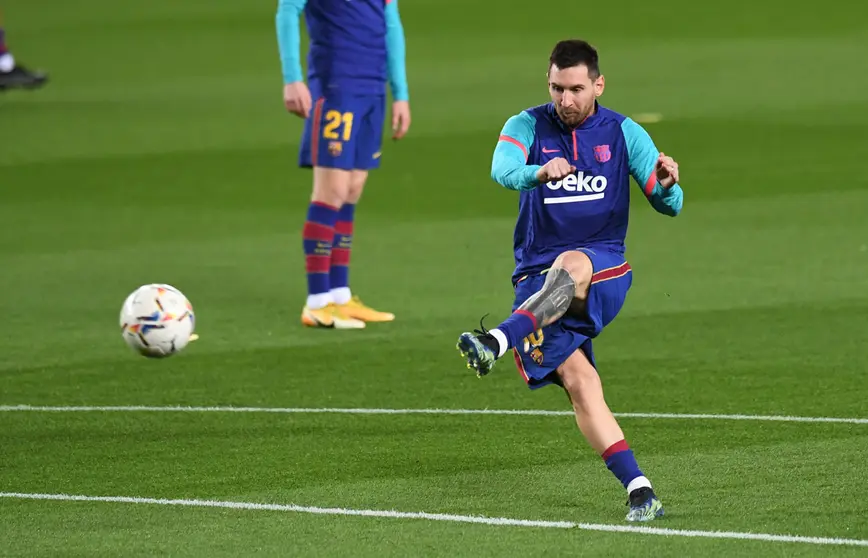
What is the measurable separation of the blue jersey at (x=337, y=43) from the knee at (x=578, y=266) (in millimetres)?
4168

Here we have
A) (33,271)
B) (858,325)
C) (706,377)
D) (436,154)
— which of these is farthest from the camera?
(436,154)

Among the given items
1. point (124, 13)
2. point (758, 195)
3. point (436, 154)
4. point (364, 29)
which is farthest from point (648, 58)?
point (364, 29)

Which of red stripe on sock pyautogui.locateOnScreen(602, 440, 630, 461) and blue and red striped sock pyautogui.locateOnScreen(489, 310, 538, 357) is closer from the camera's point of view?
blue and red striped sock pyautogui.locateOnScreen(489, 310, 538, 357)

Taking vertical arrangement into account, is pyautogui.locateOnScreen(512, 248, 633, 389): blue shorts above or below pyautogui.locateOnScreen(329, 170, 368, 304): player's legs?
above

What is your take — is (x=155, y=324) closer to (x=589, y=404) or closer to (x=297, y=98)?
(x=297, y=98)

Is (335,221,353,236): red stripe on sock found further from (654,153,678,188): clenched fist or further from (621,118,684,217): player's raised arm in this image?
(654,153,678,188): clenched fist

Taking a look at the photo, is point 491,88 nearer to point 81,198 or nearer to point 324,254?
point 81,198

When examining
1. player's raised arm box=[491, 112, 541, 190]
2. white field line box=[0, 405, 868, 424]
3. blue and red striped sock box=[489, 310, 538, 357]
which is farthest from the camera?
white field line box=[0, 405, 868, 424]

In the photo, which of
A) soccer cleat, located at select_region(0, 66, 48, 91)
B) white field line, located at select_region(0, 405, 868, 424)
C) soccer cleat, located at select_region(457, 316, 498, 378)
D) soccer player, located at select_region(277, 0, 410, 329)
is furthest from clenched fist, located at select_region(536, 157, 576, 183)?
soccer cleat, located at select_region(0, 66, 48, 91)

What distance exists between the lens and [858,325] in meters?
9.94

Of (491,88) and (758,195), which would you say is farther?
(491,88)

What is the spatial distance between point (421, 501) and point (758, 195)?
→ 9208 millimetres

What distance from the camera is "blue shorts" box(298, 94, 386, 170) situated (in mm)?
10273

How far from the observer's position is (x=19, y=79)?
22.4m
